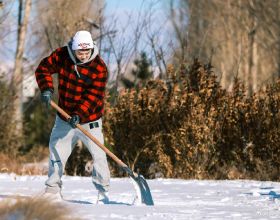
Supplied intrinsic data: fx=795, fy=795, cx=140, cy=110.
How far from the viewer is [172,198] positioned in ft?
25.9

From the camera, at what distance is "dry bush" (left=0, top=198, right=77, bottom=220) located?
5035 millimetres

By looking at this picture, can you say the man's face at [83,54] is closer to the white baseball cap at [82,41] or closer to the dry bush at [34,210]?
the white baseball cap at [82,41]

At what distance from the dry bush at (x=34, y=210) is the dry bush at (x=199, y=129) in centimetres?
587

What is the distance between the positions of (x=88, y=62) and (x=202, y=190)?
2.22 metres

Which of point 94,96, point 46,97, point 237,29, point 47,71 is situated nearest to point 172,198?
point 94,96

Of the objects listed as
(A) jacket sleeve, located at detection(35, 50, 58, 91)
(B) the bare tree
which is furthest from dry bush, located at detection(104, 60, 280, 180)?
(B) the bare tree

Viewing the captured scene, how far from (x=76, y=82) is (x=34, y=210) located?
2.41 meters

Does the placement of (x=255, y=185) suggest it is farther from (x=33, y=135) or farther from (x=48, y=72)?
(x=33, y=135)

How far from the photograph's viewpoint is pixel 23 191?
8.31m

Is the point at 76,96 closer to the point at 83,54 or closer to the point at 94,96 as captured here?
the point at 94,96

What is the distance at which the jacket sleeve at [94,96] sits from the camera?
7312mm

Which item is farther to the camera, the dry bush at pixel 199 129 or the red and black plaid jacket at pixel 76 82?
the dry bush at pixel 199 129

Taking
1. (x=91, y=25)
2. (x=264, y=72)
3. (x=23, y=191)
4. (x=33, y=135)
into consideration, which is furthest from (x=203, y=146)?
(x=264, y=72)

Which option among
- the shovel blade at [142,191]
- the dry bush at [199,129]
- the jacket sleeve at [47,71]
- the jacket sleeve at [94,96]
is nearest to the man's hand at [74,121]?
the jacket sleeve at [94,96]
